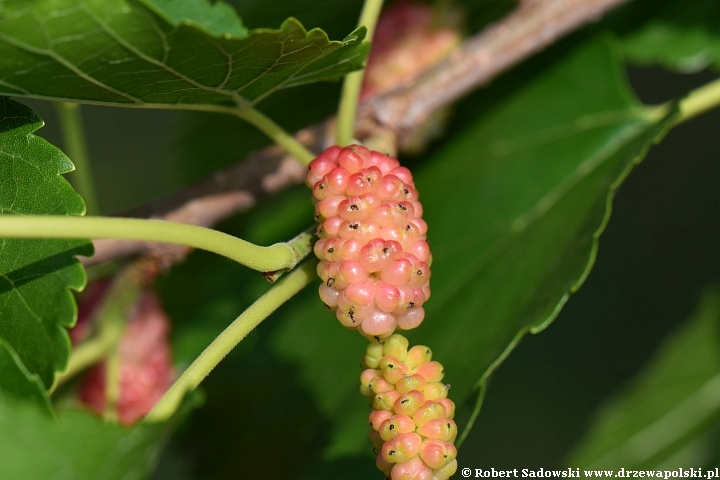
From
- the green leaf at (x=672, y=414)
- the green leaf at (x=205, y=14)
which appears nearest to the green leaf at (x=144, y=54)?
the green leaf at (x=205, y=14)

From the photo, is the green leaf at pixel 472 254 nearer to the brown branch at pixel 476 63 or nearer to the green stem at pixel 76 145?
the brown branch at pixel 476 63

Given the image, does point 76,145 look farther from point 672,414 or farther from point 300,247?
point 672,414

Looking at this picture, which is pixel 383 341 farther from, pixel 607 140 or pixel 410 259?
pixel 607 140

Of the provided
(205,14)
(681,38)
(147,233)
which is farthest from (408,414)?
(681,38)

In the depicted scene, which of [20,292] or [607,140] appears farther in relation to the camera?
[607,140]

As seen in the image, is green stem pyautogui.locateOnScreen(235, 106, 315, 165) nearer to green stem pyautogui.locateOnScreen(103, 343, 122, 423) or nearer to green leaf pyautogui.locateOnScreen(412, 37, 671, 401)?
green leaf pyautogui.locateOnScreen(412, 37, 671, 401)

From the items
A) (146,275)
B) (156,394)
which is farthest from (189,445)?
(146,275)

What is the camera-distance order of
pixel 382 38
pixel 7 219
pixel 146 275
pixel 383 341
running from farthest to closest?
pixel 382 38 < pixel 146 275 < pixel 383 341 < pixel 7 219

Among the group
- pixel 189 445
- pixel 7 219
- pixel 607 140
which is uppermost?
pixel 607 140
